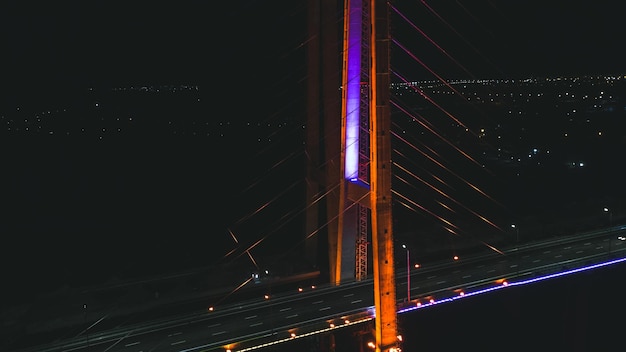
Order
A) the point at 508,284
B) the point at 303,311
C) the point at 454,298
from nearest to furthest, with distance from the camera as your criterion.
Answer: the point at 454,298
the point at 303,311
the point at 508,284

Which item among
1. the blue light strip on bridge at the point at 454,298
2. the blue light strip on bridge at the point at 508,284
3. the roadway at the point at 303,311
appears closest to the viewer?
the blue light strip on bridge at the point at 454,298

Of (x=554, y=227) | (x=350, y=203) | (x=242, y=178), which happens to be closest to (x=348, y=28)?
(x=350, y=203)

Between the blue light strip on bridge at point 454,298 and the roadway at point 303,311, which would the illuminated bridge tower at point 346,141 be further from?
the blue light strip on bridge at point 454,298

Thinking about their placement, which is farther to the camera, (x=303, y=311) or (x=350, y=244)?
(x=350, y=244)

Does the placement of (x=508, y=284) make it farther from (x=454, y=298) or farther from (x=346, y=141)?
(x=346, y=141)

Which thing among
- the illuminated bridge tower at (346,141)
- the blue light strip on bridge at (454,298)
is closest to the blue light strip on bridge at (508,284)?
the blue light strip on bridge at (454,298)

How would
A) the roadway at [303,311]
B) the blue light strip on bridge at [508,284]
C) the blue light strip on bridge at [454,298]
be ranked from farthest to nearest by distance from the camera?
the blue light strip on bridge at [508,284] → the roadway at [303,311] → the blue light strip on bridge at [454,298]

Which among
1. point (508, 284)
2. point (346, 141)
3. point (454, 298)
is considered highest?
point (346, 141)

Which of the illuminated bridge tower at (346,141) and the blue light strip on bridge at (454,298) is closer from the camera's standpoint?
the blue light strip on bridge at (454,298)

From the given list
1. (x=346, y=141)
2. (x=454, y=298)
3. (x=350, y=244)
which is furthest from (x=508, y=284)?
(x=346, y=141)

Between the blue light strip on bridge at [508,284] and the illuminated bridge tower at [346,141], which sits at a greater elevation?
the illuminated bridge tower at [346,141]
